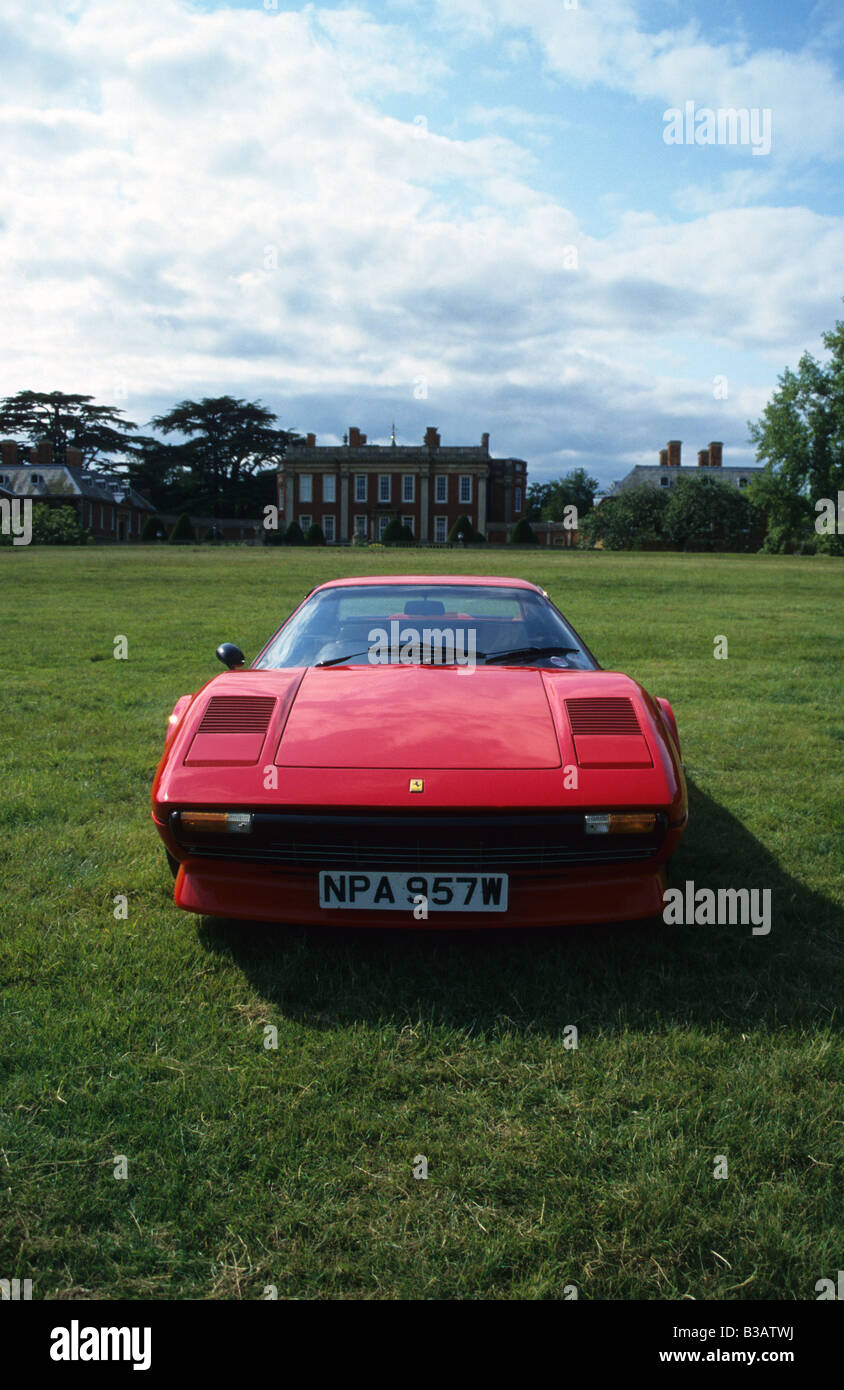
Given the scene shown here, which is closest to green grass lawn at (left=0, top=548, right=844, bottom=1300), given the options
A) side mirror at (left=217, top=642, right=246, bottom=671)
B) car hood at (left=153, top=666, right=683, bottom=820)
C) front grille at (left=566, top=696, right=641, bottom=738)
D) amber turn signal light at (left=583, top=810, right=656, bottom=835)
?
amber turn signal light at (left=583, top=810, right=656, bottom=835)

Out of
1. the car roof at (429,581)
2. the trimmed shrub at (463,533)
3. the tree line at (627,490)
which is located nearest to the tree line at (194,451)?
the tree line at (627,490)

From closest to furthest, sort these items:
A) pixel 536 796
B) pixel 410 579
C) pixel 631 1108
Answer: pixel 631 1108, pixel 536 796, pixel 410 579

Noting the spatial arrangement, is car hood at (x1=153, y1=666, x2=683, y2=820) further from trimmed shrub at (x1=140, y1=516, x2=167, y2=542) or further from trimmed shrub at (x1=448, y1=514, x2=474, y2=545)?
trimmed shrub at (x1=140, y1=516, x2=167, y2=542)

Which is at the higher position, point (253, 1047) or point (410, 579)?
point (410, 579)

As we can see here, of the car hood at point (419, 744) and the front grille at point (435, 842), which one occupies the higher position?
the car hood at point (419, 744)

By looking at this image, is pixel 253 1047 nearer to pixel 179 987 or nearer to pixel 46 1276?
pixel 179 987

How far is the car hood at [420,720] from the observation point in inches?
120

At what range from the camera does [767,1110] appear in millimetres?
2301

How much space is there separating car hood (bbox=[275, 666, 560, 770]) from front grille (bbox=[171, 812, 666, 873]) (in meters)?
0.23

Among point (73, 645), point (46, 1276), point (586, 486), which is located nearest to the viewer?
point (46, 1276)

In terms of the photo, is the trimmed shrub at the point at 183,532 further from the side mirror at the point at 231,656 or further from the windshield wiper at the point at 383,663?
the windshield wiper at the point at 383,663
